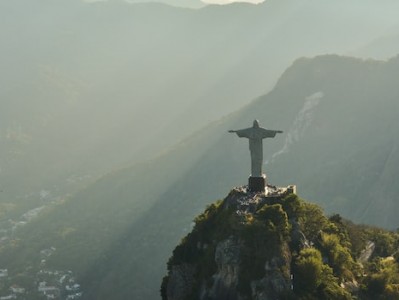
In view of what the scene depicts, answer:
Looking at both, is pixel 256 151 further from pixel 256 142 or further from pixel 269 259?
pixel 269 259

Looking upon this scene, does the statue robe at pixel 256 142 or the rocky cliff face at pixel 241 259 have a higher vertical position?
the statue robe at pixel 256 142

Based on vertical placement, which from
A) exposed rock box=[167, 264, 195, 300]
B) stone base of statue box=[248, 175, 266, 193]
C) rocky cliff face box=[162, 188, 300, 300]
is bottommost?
exposed rock box=[167, 264, 195, 300]

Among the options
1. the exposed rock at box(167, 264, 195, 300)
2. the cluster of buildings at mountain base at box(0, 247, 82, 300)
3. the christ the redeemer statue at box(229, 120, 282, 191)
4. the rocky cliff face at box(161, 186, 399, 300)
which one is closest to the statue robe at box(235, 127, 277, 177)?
the christ the redeemer statue at box(229, 120, 282, 191)

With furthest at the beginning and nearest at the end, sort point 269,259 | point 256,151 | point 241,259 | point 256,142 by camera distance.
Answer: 1. point 256,151
2. point 256,142
3. point 241,259
4. point 269,259

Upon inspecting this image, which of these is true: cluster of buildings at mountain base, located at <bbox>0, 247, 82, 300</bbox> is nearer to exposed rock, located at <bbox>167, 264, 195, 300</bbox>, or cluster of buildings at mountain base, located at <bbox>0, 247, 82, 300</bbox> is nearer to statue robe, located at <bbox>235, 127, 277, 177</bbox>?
exposed rock, located at <bbox>167, 264, 195, 300</bbox>

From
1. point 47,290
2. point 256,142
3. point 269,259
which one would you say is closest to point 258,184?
point 256,142

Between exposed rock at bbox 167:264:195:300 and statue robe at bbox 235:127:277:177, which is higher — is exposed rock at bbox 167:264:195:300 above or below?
below

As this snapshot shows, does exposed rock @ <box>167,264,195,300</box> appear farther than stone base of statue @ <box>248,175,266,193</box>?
No

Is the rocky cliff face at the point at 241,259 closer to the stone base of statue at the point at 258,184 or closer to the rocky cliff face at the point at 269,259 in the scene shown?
the rocky cliff face at the point at 269,259

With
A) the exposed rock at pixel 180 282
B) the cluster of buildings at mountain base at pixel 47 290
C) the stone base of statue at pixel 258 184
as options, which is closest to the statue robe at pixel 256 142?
the stone base of statue at pixel 258 184
